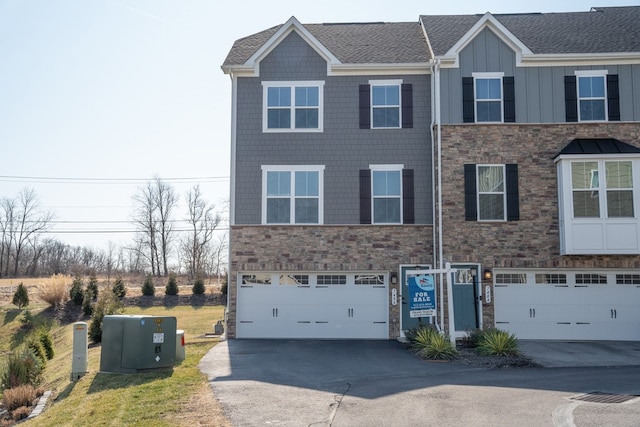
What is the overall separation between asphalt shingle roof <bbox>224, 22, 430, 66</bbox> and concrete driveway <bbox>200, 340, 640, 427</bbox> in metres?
9.41

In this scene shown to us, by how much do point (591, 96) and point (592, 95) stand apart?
0.04m

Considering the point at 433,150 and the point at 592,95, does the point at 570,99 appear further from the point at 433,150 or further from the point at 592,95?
the point at 433,150

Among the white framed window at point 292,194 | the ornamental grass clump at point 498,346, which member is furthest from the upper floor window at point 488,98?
the ornamental grass clump at point 498,346

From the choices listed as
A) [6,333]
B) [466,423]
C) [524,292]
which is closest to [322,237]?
[524,292]

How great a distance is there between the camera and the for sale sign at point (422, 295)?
52.2 feet

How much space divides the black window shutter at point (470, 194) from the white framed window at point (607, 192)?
112 inches

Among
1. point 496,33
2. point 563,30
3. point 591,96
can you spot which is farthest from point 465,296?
point 563,30

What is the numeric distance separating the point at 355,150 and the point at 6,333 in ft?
59.8

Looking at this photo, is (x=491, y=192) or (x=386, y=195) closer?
(x=491, y=192)

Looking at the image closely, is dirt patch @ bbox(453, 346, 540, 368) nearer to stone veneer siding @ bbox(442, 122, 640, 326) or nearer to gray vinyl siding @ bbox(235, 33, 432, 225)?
stone veneer siding @ bbox(442, 122, 640, 326)

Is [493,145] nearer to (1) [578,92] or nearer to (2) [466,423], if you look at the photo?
(1) [578,92]

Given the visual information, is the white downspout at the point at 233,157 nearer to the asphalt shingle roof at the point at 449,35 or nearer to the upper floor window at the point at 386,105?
the asphalt shingle roof at the point at 449,35

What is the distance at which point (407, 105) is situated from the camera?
20.0 meters

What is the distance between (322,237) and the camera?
773 inches
